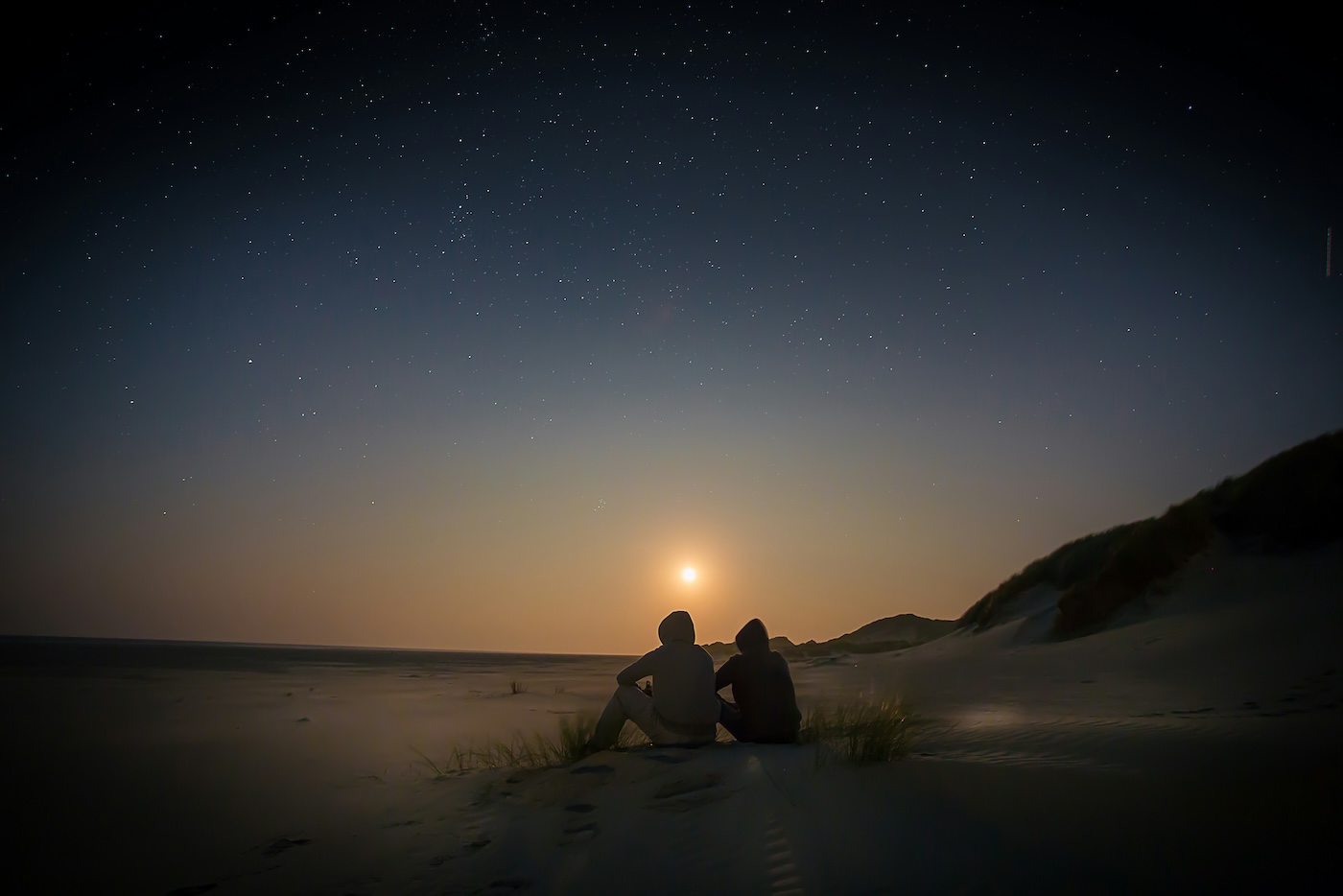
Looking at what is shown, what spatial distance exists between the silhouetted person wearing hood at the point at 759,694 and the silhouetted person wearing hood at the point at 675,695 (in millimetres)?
349

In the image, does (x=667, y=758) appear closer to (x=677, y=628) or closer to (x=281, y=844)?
(x=677, y=628)

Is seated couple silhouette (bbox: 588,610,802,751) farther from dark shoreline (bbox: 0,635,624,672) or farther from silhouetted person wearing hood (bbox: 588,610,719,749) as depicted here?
dark shoreline (bbox: 0,635,624,672)

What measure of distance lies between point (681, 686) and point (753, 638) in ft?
2.90

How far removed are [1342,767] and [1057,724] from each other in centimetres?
256

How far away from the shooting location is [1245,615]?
12.4 m

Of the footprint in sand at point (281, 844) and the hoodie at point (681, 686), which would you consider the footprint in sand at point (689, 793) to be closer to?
the hoodie at point (681, 686)

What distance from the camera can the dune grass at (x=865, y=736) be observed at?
514 cm

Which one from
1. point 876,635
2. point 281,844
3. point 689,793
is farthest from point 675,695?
point 876,635

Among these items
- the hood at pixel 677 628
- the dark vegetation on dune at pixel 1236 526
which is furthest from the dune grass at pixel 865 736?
the dark vegetation on dune at pixel 1236 526

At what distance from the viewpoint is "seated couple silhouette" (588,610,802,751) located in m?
6.04

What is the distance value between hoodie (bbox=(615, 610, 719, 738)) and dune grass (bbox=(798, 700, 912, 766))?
100 cm

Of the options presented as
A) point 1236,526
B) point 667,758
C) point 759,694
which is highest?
point 1236,526

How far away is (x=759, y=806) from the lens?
4.38m

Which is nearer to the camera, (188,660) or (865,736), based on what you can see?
(865,736)
